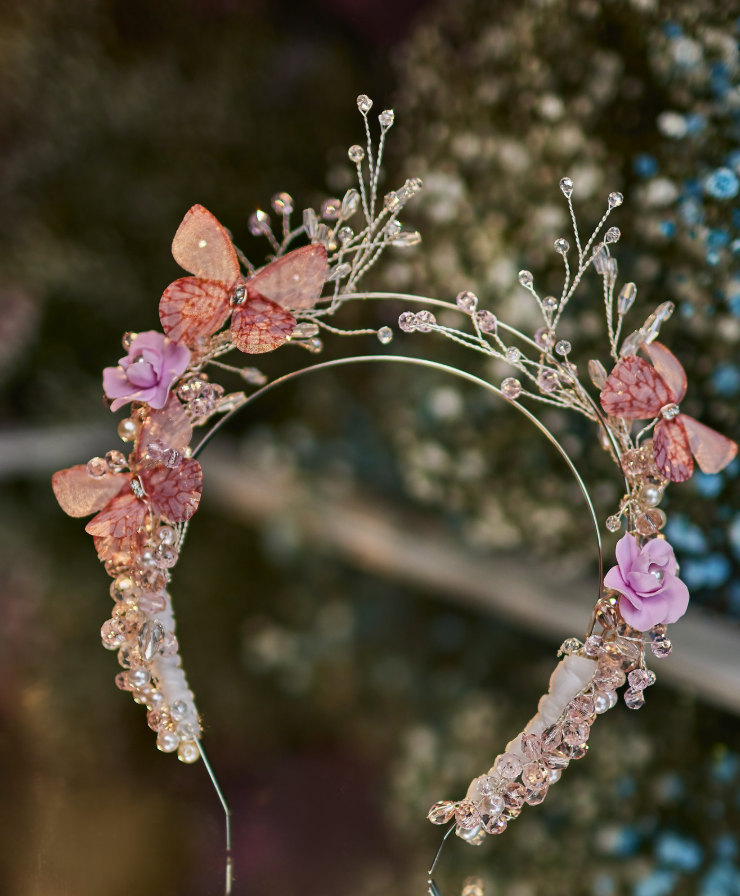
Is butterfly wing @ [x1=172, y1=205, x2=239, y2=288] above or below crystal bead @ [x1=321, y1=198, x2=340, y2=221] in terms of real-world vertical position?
below

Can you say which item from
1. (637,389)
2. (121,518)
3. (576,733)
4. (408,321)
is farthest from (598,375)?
(121,518)

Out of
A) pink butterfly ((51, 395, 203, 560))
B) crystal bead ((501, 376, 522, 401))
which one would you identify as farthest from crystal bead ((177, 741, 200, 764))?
crystal bead ((501, 376, 522, 401))

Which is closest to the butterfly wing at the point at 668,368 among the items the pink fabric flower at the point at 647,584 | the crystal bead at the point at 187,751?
the pink fabric flower at the point at 647,584

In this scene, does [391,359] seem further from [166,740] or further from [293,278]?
[166,740]

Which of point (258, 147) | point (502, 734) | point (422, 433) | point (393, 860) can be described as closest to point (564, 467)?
point (422, 433)

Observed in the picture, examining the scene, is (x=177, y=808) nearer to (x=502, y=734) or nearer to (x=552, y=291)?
(x=502, y=734)

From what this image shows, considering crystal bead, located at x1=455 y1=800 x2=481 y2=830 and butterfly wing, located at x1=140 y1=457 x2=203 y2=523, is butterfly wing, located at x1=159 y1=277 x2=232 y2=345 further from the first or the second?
crystal bead, located at x1=455 y1=800 x2=481 y2=830
